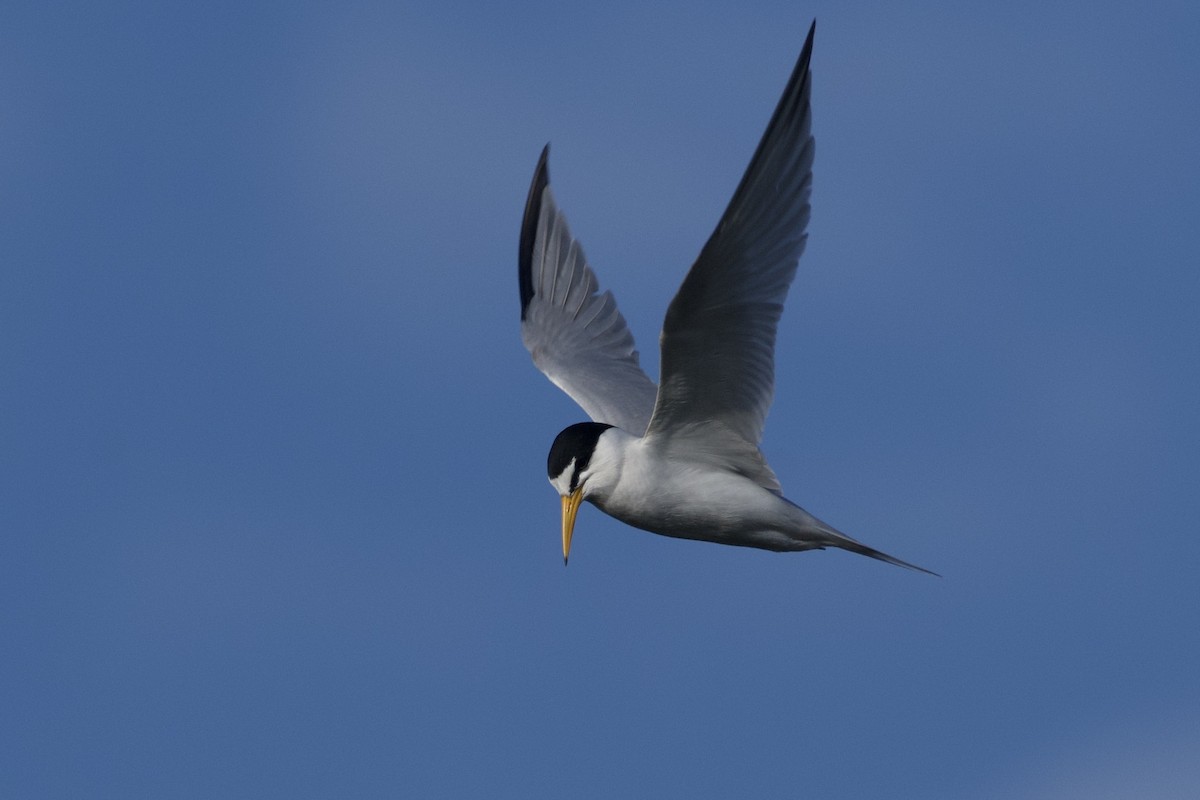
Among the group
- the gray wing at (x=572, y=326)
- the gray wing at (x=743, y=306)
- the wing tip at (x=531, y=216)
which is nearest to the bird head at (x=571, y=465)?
the gray wing at (x=743, y=306)

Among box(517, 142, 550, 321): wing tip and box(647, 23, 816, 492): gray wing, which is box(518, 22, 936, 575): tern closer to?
box(647, 23, 816, 492): gray wing

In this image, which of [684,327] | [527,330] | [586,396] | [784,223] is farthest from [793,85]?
[527,330]

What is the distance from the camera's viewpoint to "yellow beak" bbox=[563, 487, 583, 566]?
31.4 ft

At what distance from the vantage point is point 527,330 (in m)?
12.4

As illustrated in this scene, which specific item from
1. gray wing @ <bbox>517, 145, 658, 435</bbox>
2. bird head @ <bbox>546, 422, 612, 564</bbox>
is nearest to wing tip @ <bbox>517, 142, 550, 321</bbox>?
gray wing @ <bbox>517, 145, 658, 435</bbox>

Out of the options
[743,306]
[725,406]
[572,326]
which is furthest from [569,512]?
[572,326]

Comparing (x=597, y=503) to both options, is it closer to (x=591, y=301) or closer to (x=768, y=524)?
(x=768, y=524)

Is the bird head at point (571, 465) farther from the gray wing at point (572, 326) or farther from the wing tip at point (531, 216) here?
the wing tip at point (531, 216)

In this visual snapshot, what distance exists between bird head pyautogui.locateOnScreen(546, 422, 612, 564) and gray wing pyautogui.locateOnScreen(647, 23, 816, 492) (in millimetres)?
381

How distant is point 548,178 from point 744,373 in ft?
13.0

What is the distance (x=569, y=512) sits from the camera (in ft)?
31.6

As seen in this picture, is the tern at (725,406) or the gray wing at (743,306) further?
the tern at (725,406)

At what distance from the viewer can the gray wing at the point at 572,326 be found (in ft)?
37.8

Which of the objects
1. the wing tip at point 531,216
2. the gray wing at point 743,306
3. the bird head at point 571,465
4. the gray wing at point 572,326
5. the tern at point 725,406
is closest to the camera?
the gray wing at point 743,306
